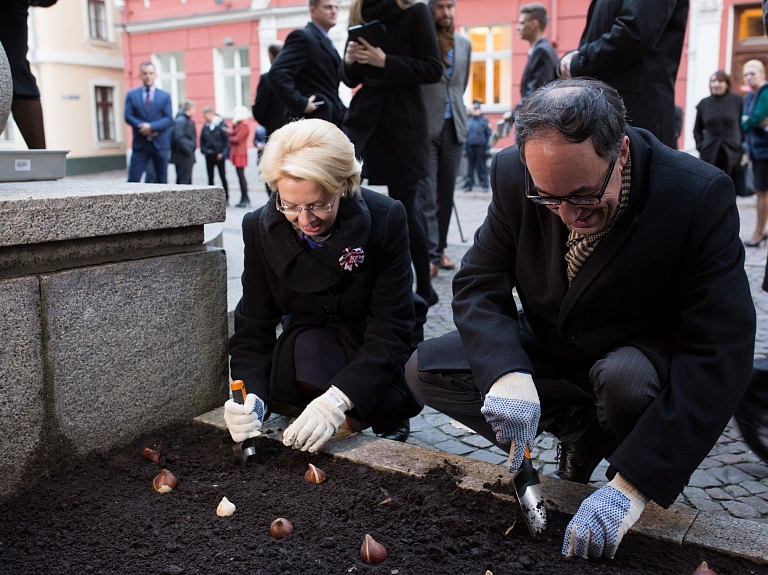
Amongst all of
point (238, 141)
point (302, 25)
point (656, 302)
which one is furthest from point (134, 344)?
point (302, 25)

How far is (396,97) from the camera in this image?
4.60 meters

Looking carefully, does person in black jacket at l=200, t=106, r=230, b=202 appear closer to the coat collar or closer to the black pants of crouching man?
the coat collar

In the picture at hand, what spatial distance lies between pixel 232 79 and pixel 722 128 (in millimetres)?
14733

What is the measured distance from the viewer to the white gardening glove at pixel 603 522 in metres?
1.85

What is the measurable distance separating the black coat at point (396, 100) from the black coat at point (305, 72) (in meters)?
0.37

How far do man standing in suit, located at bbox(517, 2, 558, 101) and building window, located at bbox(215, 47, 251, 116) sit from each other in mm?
14653

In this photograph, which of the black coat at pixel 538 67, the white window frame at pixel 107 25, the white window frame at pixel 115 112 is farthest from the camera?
the white window frame at pixel 115 112

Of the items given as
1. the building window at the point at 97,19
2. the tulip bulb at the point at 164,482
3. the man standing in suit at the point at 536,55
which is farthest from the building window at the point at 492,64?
the tulip bulb at the point at 164,482

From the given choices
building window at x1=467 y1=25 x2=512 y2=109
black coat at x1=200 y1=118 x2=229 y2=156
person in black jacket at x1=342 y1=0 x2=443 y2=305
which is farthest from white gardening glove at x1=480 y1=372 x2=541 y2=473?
building window at x1=467 y1=25 x2=512 y2=109

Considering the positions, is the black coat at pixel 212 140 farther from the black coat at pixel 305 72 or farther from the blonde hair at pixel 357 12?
the blonde hair at pixel 357 12

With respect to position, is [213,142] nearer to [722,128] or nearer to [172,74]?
[722,128]

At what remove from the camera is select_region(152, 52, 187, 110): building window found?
70.7 feet

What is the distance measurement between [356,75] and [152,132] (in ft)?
19.1

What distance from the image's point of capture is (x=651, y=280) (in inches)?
79.2
